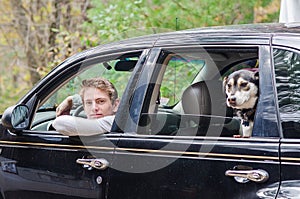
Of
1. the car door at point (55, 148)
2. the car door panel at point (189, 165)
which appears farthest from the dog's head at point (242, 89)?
the car door at point (55, 148)

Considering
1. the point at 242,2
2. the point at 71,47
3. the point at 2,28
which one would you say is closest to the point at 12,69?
the point at 2,28

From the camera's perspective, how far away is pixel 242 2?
795cm

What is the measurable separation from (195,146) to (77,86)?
1619 millimetres

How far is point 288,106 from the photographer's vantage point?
2.75m

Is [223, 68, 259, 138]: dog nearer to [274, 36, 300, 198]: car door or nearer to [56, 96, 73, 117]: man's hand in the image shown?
[274, 36, 300, 198]: car door

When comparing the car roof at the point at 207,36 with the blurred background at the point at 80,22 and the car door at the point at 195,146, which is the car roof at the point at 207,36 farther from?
the blurred background at the point at 80,22

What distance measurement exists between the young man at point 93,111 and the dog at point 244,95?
787mm

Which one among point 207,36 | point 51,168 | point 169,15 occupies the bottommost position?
point 51,168

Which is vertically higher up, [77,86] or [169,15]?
[169,15]

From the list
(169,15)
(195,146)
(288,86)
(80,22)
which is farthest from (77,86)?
(80,22)

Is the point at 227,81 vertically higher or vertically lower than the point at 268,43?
lower

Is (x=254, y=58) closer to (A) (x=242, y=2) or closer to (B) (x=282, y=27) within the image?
(B) (x=282, y=27)

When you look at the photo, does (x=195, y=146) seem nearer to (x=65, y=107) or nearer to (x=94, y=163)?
(x=94, y=163)

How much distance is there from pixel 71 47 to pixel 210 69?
7.57 meters
